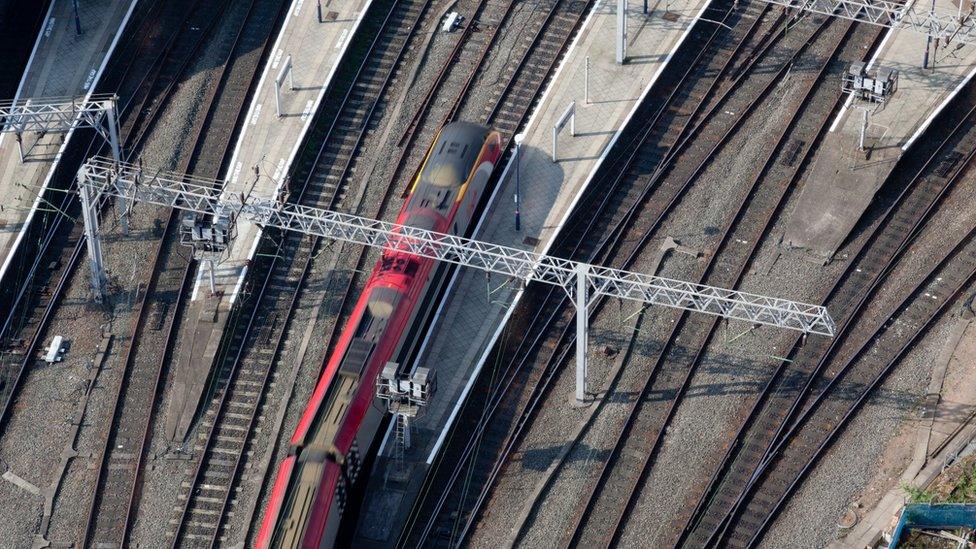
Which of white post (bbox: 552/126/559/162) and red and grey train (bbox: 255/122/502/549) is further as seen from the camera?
white post (bbox: 552/126/559/162)

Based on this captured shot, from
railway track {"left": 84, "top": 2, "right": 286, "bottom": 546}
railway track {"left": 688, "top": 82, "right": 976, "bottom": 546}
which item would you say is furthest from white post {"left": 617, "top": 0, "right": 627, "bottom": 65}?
railway track {"left": 84, "top": 2, "right": 286, "bottom": 546}

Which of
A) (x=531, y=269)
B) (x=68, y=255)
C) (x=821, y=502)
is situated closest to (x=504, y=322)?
(x=531, y=269)

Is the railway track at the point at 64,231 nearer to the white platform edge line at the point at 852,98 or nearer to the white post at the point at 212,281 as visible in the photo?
the white post at the point at 212,281

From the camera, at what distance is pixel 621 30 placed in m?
83.1

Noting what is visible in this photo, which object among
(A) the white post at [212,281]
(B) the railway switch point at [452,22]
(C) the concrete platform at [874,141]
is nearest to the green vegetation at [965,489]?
(C) the concrete platform at [874,141]

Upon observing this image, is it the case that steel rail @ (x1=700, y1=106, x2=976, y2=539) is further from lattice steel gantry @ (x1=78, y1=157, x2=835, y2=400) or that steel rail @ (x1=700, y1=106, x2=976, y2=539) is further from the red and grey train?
the red and grey train

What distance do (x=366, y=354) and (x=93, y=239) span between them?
15.0 meters

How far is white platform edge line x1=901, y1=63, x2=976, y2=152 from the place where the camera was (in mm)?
79500

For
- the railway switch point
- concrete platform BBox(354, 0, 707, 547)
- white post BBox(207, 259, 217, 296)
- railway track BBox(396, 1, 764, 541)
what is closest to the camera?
railway track BBox(396, 1, 764, 541)

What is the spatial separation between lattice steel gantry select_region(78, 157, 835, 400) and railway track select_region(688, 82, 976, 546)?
76.4 inches

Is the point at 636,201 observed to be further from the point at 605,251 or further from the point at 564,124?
the point at 564,124

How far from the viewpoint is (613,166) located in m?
80.5

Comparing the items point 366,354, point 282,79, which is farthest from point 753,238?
point 282,79

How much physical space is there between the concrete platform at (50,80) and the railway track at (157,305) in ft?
11.1
